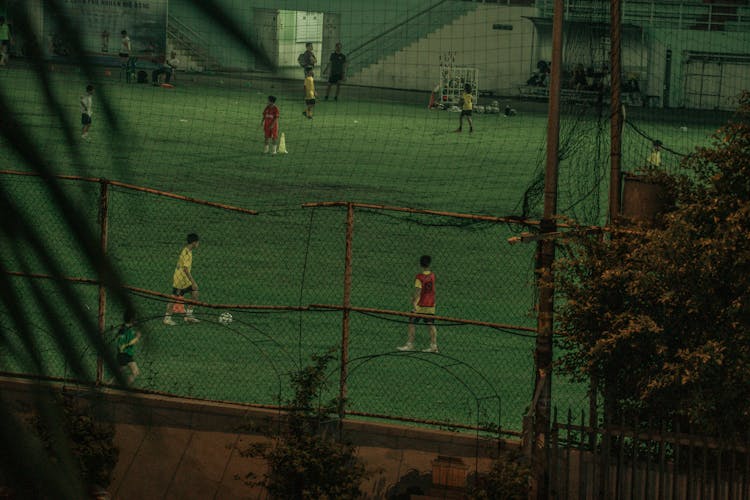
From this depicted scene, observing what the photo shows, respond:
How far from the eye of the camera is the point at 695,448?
7922 mm

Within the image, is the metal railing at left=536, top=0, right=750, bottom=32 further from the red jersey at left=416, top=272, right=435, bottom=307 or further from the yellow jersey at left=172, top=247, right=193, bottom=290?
the red jersey at left=416, top=272, right=435, bottom=307

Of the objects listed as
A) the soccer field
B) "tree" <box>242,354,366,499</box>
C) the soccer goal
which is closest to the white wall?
the soccer goal

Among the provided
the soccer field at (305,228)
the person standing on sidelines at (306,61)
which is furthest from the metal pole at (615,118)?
the person standing on sidelines at (306,61)

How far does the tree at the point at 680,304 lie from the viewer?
25.1ft

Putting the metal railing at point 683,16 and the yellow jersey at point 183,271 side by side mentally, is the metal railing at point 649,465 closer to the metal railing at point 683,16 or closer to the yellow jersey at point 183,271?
the yellow jersey at point 183,271

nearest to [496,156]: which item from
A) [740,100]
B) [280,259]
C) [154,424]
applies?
[280,259]

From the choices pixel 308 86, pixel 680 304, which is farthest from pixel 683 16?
pixel 308 86

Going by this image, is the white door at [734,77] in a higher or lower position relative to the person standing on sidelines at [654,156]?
higher

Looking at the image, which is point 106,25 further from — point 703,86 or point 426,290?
point 703,86

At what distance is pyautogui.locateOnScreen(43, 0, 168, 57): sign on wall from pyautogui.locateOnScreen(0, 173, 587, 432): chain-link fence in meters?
5.37

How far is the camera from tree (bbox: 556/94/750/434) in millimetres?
7637

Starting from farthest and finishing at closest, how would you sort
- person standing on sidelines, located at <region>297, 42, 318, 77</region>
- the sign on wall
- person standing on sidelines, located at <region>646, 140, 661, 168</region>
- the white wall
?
the white wall < person standing on sidelines, located at <region>646, 140, 661, 168</region> < person standing on sidelines, located at <region>297, 42, 318, 77</region> < the sign on wall

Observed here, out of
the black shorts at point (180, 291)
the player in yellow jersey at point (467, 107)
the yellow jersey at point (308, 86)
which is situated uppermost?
the player in yellow jersey at point (467, 107)

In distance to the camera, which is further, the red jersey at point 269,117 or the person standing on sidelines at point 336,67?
the red jersey at point 269,117
